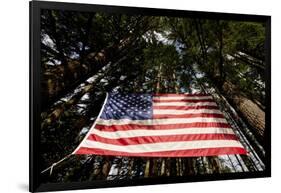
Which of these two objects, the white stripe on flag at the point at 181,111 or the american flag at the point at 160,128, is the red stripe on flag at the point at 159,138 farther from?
the white stripe on flag at the point at 181,111

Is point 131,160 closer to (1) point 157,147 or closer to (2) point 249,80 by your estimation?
(1) point 157,147

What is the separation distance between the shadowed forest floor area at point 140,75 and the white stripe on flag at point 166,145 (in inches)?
3.6

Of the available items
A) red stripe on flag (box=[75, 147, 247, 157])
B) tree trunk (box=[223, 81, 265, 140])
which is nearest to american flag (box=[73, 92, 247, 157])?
red stripe on flag (box=[75, 147, 247, 157])

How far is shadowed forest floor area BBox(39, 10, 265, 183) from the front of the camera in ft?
14.7

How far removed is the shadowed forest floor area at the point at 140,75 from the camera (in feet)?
14.7

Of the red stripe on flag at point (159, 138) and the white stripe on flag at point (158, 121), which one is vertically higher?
the white stripe on flag at point (158, 121)

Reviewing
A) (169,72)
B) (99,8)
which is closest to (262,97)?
(169,72)

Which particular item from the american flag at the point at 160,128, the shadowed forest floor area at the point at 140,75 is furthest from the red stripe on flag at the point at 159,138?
the shadowed forest floor area at the point at 140,75

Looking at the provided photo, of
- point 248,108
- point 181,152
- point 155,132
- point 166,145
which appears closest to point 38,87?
point 155,132

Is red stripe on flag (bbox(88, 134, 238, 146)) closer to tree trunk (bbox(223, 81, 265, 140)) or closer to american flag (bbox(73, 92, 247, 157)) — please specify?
american flag (bbox(73, 92, 247, 157))

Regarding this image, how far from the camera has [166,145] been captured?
4902mm

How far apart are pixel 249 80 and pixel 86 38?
183 cm

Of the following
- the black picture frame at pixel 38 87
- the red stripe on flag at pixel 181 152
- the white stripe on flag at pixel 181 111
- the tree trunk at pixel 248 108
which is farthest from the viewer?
the tree trunk at pixel 248 108

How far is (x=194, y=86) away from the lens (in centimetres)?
504
